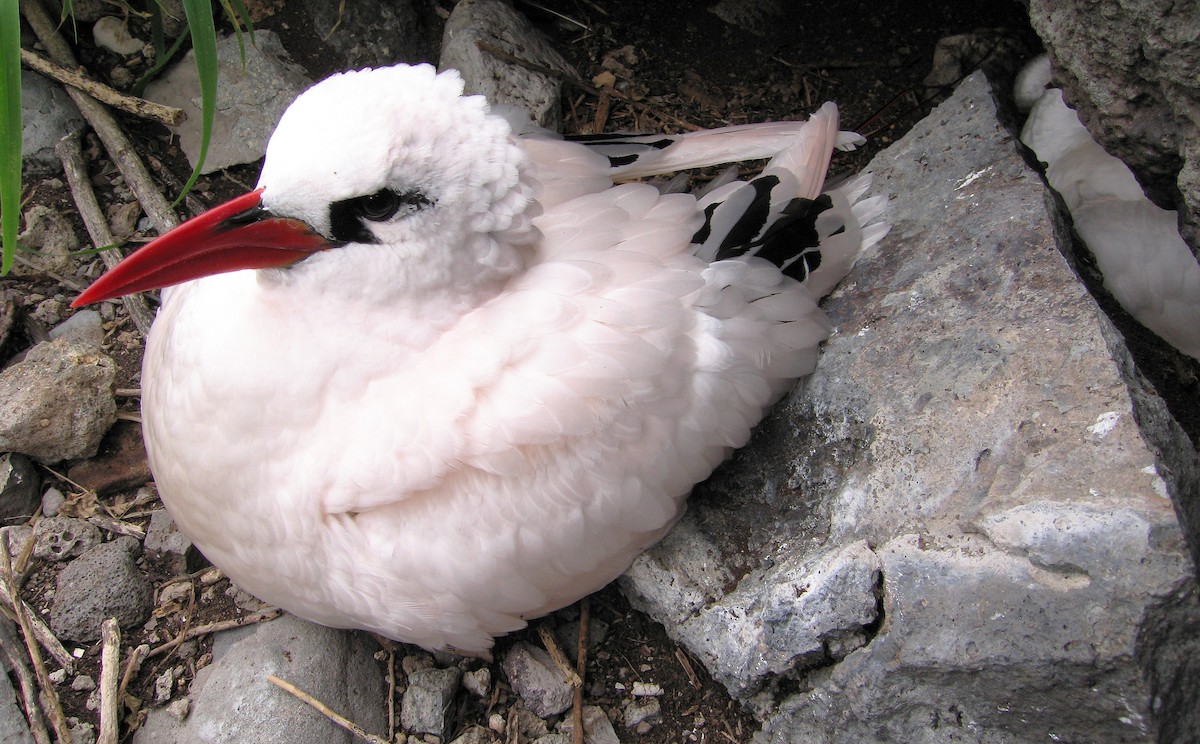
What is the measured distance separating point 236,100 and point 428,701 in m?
1.87

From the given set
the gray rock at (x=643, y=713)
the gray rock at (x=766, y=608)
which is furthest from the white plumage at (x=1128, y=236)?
the gray rock at (x=643, y=713)

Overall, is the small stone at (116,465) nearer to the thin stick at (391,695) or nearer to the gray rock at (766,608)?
the thin stick at (391,695)

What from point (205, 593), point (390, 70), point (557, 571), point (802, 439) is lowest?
point (205, 593)

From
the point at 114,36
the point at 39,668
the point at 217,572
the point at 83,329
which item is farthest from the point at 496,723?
the point at 114,36

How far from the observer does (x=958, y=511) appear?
1732 millimetres

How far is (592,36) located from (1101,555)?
2.36 meters

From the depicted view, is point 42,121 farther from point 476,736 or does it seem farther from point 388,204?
point 476,736

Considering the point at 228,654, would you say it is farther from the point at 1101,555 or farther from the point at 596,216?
the point at 1101,555

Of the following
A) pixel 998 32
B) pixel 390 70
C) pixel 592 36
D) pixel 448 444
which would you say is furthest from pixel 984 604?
pixel 592 36

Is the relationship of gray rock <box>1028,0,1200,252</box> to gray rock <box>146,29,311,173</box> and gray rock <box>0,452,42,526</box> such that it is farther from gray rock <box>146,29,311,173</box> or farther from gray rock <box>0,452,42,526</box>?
gray rock <box>0,452,42,526</box>

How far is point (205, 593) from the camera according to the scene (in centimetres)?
235

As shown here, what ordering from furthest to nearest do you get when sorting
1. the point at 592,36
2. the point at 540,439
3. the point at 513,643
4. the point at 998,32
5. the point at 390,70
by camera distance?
the point at 592,36
the point at 998,32
the point at 513,643
the point at 540,439
the point at 390,70

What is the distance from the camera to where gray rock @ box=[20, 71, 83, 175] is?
2781 mm

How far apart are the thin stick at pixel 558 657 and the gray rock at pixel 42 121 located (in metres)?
1.98
